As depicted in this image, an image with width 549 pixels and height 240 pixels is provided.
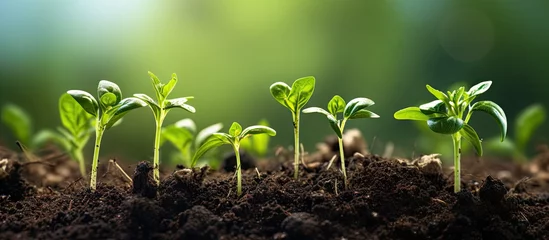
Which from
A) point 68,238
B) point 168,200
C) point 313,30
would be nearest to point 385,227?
point 168,200

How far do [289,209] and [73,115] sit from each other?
0.67 meters

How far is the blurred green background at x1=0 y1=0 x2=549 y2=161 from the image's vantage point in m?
2.67

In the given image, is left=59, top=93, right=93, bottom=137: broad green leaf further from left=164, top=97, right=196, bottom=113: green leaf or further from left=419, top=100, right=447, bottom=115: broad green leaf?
left=419, top=100, right=447, bottom=115: broad green leaf

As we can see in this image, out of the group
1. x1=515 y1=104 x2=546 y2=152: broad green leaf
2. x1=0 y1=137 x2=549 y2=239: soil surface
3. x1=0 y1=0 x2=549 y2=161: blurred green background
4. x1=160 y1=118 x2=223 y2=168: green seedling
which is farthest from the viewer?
x1=0 y1=0 x2=549 y2=161: blurred green background

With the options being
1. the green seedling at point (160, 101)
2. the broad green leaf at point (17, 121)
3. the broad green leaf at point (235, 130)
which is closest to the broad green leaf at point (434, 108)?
the broad green leaf at point (235, 130)

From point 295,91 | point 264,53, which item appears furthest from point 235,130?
point 264,53

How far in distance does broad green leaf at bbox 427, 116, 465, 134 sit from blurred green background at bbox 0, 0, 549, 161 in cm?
166

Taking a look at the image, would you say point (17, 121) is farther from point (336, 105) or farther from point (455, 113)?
point (455, 113)

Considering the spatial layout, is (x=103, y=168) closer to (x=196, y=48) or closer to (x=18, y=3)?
(x=196, y=48)

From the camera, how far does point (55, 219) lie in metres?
0.97

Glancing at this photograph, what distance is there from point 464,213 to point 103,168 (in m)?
1.08

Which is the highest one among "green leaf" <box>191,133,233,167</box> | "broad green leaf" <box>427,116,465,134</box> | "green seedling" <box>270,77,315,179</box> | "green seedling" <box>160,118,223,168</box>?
"green seedling" <box>270,77,315,179</box>

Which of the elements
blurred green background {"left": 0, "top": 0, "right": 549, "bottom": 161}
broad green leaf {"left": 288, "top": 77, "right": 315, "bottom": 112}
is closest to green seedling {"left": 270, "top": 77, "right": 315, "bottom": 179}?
broad green leaf {"left": 288, "top": 77, "right": 315, "bottom": 112}

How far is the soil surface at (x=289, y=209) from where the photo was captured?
907mm
